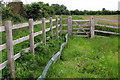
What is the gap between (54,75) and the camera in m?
5.22

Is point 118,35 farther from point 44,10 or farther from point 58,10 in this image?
point 58,10

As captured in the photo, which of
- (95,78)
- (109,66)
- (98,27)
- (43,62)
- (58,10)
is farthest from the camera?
(58,10)

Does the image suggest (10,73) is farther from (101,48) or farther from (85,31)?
(85,31)

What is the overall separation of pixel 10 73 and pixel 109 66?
278cm

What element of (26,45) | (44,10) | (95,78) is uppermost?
(44,10)

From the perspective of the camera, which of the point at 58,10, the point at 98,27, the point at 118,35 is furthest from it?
the point at 58,10

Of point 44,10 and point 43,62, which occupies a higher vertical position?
point 44,10

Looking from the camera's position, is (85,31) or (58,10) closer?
(85,31)

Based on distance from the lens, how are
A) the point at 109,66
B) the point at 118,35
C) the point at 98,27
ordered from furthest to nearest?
1. the point at 98,27
2. the point at 118,35
3. the point at 109,66

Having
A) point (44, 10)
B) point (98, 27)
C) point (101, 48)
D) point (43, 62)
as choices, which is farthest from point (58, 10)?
point (43, 62)

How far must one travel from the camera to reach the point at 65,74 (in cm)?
541

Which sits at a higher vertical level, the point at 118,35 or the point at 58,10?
the point at 58,10

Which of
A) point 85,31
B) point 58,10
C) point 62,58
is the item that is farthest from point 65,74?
point 58,10

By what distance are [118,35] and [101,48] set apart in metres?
4.91
